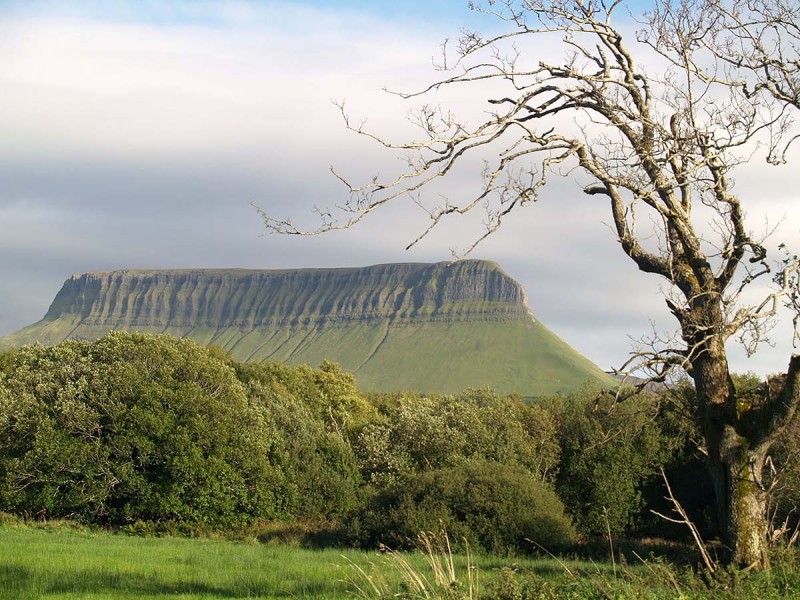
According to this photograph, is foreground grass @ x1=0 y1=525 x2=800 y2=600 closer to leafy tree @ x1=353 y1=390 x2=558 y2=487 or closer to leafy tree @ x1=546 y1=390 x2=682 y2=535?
leafy tree @ x1=353 y1=390 x2=558 y2=487

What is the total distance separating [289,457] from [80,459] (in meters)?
11.9

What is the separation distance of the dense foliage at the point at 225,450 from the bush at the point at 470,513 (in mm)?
5966

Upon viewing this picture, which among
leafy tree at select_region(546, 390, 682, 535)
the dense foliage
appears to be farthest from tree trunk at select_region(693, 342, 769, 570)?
leafy tree at select_region(546, 390, 682, 535)

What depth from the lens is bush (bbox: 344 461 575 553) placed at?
2831cm

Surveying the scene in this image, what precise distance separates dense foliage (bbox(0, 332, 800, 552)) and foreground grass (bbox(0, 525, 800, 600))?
13.7 meters

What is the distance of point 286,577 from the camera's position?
59.6ft

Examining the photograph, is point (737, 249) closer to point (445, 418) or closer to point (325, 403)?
point (445, 418)

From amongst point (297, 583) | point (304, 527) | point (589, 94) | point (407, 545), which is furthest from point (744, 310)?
point (304, 527)

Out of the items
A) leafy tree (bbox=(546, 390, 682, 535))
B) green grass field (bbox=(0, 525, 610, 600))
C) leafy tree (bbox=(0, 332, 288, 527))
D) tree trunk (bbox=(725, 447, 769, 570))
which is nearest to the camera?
tree trunk (bbox=(725, 447, 769, 570))

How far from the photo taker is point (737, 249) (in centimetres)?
1324

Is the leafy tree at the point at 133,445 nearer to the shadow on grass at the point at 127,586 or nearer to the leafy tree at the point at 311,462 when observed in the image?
the leafy tree at the point at 311,462

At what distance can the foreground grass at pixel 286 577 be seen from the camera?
37.3 ft

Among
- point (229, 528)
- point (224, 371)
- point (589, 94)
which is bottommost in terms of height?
point (229, 528)

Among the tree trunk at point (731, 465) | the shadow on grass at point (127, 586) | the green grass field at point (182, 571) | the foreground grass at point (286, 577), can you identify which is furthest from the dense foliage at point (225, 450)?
the tree trunk at point (731, 465)
